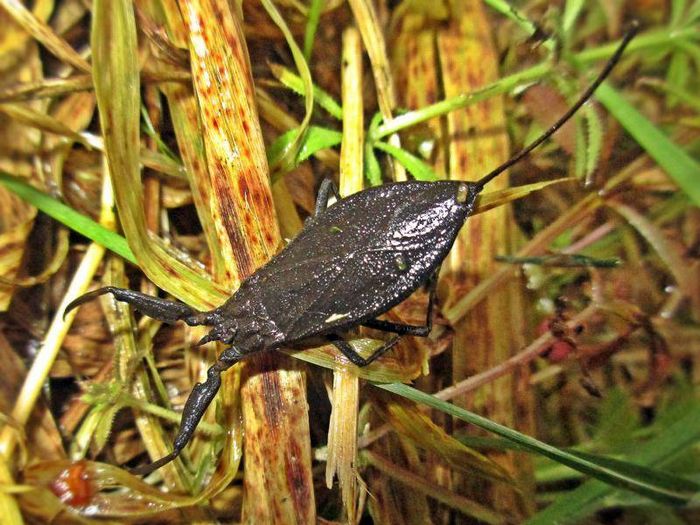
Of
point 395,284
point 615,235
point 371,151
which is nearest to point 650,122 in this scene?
point 615,235

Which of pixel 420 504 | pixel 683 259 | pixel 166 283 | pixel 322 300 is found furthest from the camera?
pixel 683 259

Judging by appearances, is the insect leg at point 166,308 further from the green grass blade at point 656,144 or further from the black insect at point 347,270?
the green grass blade at point 656,144

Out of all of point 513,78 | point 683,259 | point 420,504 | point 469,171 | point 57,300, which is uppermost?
point 513,78

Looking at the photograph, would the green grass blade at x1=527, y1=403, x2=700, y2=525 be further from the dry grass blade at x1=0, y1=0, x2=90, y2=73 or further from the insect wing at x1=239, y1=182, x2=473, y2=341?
the dry grass blade at x1=0, y1=0, x2=90, y2=73

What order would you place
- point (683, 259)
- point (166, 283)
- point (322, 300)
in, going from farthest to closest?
point (683, 259) < point (166, 283) < point (322, 300)

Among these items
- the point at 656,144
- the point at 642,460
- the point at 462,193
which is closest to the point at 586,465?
the point at 642,460

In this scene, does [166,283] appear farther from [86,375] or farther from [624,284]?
[624,284]

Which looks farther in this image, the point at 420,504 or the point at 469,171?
the point at 469,171

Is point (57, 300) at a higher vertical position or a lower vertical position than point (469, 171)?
lower
